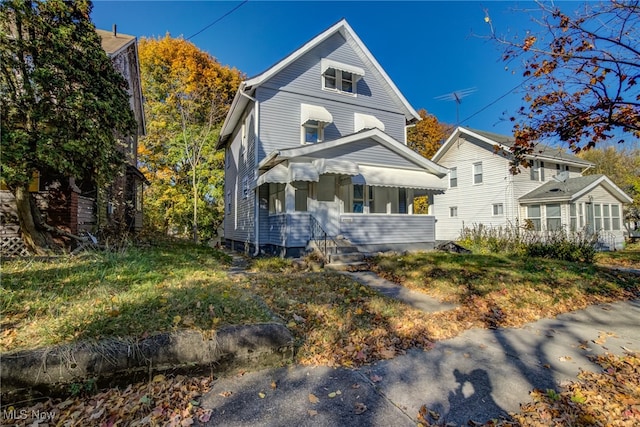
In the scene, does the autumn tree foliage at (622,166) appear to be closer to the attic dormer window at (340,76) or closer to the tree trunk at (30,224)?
the attic dormer window at (340,76)

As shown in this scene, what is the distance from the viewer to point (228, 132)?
18500 mm

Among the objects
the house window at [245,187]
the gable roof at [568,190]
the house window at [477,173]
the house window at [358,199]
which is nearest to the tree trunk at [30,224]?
the house window at [245,187]

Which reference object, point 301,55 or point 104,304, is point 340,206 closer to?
point 301,55

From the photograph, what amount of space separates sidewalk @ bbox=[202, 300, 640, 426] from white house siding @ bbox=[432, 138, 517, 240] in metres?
15.0

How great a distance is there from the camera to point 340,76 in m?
14.5

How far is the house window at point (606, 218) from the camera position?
64.0 ft

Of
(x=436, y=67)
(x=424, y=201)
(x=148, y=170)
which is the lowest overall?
→ (x=424, y=201)

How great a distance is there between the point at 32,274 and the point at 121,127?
4843 millimetres

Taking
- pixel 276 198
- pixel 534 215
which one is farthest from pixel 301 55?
pixel 534 215

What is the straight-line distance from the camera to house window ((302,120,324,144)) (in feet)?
44.2

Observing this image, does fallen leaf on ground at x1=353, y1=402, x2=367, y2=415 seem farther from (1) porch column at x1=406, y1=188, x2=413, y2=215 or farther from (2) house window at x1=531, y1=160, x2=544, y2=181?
(2) house window at x1=531, y1=160, x2=544, y2=181

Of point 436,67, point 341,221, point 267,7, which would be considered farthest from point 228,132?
point 436,67

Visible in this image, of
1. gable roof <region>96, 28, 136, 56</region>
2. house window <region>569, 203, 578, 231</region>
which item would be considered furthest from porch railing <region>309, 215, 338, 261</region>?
house window <region>569, 203, 578, 231</region>

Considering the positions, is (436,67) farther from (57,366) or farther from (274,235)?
(57,366)
